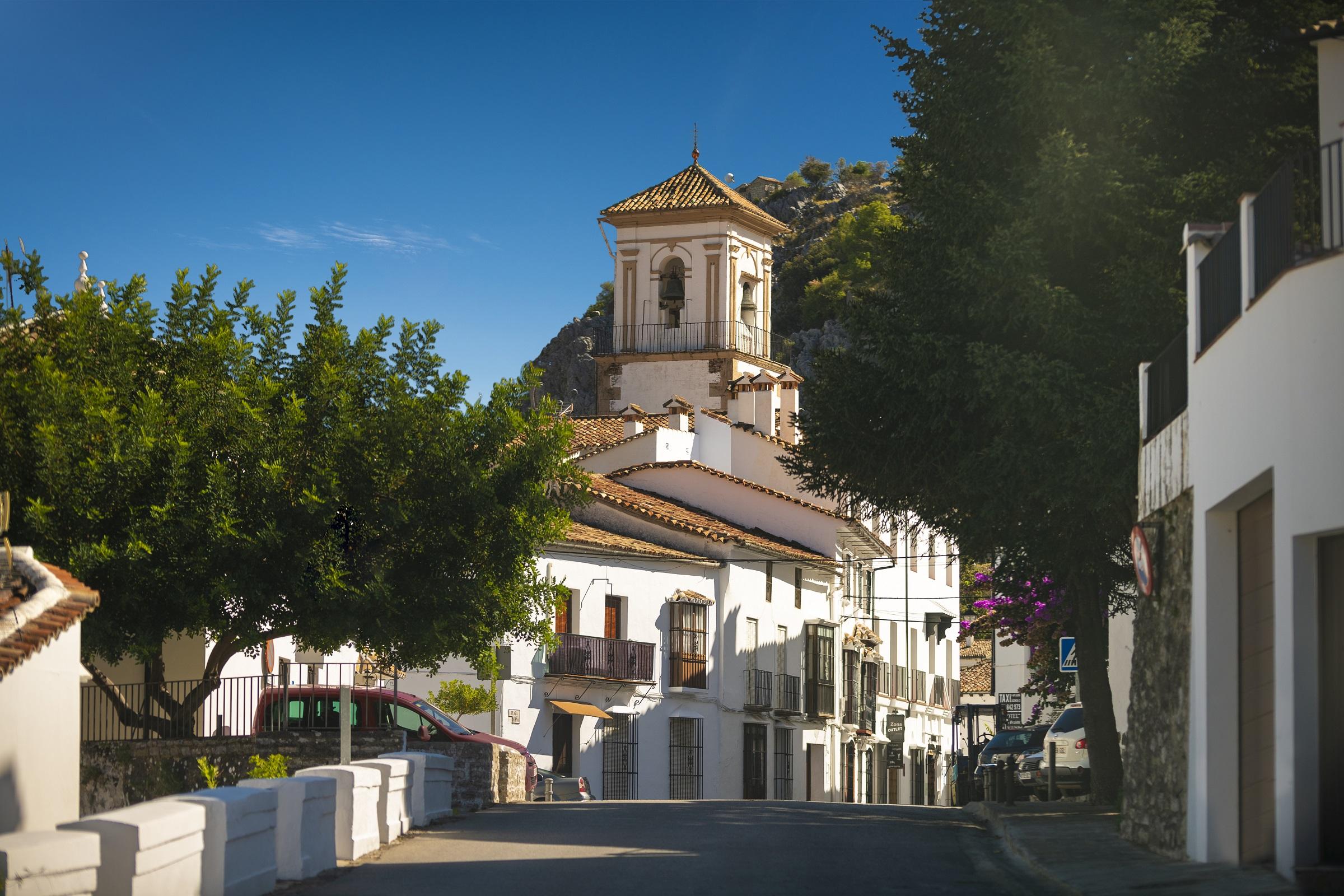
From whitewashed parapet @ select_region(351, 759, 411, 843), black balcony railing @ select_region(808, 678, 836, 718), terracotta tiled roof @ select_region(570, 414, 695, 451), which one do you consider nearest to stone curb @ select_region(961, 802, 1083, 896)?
whitewashed parapet @ select_region(351, 759, 411, 843)

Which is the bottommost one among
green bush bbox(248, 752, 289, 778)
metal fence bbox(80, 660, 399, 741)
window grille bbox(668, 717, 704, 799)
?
window grille bbox(668, 717, 704, 799)

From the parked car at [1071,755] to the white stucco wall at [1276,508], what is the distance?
14651mm

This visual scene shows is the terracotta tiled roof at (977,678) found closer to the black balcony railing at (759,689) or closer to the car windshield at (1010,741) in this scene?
the black balcony railing at (759,689)

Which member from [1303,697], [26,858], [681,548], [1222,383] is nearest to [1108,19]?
[1222,383]

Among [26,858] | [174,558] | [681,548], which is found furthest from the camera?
[681,548]

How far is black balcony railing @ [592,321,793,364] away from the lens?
6775 cm

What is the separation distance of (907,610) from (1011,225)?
1731 inches

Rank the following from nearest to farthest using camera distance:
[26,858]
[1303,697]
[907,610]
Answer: [26,858] < [1303,697] < [907,610]

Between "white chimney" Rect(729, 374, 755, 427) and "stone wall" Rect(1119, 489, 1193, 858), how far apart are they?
157 feet

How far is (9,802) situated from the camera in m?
18.4

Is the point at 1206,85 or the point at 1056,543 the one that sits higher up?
the point at 1206,85

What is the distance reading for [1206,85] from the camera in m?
20.6

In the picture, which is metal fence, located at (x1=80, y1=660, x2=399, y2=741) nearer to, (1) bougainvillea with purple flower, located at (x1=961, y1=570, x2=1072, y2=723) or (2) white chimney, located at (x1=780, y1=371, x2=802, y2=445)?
(1) bougainvillea with purple flower, located at (x1=961, y1=570, x2=1072, y2=723)

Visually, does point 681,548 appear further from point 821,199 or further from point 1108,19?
point 821,199
